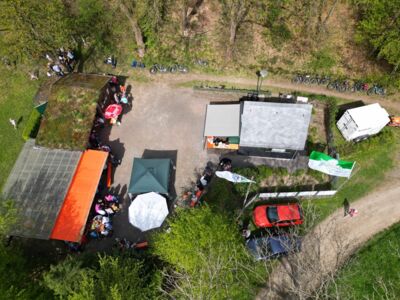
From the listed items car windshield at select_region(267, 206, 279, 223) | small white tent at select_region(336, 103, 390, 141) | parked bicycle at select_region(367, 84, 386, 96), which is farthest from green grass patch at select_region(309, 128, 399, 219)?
parked bicycle at select_region(367, 84, 386, 96)

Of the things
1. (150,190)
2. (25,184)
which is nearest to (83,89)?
(25,184)

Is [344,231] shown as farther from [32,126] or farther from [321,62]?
[32,126]

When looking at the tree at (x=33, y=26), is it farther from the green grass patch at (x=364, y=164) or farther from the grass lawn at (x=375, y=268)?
the grass lawn at (x=375, y=268)

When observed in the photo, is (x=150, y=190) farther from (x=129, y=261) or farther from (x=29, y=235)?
(x=29, y=235)

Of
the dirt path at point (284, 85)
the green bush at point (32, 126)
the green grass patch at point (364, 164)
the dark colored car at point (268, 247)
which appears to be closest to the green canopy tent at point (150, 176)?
the dark colored car at point (268, 247)

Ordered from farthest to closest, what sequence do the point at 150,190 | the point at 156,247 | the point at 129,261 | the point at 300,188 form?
the point at 300,188 → the point at 150,190 → the point at 156,247 → the point at 129,261
